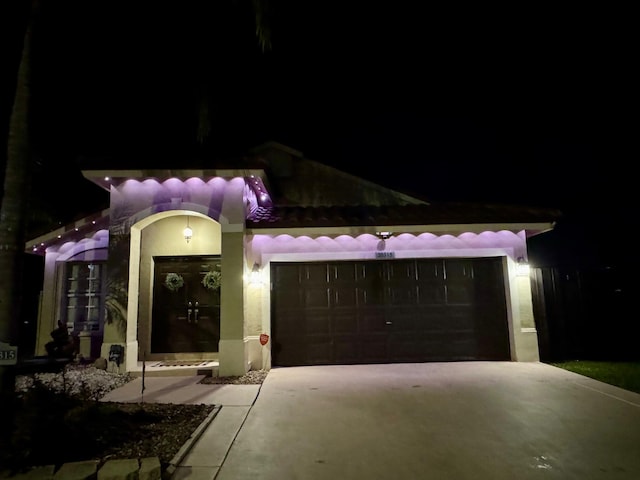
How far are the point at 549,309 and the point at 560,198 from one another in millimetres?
11343

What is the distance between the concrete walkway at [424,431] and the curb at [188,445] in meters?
0.06

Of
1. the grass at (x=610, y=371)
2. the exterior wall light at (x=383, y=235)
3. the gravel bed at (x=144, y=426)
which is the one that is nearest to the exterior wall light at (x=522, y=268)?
the grass at (x=610, y=371)

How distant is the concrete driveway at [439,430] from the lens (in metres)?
4.07

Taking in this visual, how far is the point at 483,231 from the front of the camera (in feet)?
32.8

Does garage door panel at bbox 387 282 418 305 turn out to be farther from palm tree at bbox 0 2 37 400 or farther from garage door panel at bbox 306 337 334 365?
palm tree at bbox 0 2 37 400

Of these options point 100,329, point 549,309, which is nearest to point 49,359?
point 100,329

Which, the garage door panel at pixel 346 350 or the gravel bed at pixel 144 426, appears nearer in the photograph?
the gravel bed at pixel 144 426

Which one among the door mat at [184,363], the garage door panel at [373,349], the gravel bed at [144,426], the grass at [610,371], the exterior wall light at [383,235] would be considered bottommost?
the grass at [610,371]

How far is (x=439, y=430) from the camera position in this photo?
5184mm

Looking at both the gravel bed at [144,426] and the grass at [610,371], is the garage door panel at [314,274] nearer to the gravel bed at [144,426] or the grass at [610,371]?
the gravel bed at [144,426]

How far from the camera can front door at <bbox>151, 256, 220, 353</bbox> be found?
1040cm

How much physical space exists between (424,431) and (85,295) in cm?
935

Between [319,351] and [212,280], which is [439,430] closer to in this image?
[319,351]

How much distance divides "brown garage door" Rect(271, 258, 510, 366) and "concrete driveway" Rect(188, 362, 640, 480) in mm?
1765
